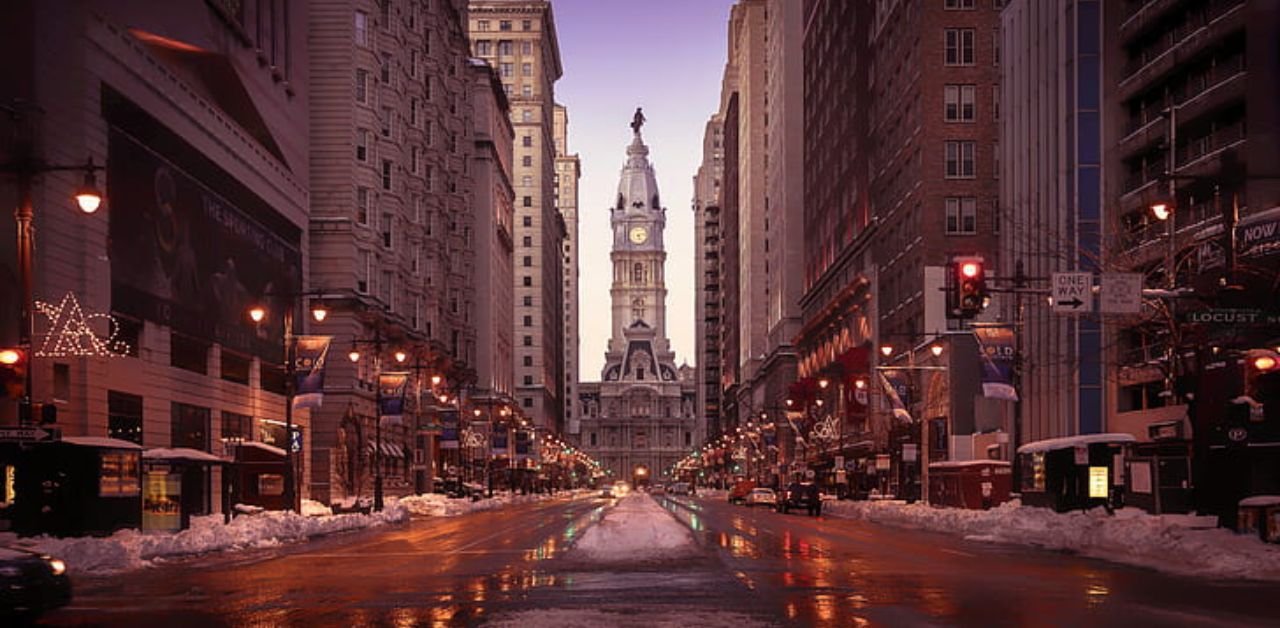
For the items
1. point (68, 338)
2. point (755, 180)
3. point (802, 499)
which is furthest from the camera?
point (755, 180)

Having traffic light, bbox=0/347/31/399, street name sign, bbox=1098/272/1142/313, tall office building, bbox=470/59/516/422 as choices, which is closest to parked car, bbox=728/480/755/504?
tall office building, bbox=470/59/516/422

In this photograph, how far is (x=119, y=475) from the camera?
1462 inches

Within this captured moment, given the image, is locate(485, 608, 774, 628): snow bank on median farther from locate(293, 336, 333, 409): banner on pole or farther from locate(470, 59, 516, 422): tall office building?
locate(470, 59, 516, 422): tall office building

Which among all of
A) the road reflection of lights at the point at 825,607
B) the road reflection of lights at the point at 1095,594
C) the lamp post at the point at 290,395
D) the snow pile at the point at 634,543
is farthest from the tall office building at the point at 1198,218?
the lamp post at the point at 290,395

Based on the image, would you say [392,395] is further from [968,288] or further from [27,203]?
[968,288]

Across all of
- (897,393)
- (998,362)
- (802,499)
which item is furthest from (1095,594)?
(802,499)

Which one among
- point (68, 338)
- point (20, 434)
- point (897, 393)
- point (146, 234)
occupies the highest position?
point (146, 234)

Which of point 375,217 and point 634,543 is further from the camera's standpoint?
point 375,217

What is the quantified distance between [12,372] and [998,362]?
3304 cm

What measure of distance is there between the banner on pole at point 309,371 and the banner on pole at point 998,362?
76.5 feet

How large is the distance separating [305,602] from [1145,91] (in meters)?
52.0

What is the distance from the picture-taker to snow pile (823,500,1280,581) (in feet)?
91.8

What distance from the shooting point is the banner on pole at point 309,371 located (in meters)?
52.4

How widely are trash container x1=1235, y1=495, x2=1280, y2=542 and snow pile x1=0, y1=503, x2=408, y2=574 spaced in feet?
78.0
